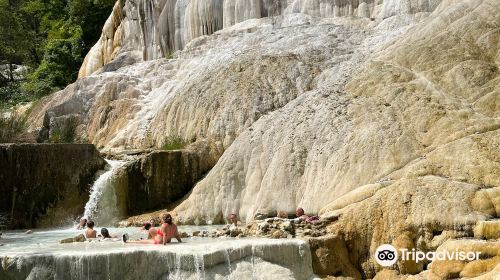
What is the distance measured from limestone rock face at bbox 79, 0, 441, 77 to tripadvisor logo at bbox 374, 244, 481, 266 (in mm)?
12754

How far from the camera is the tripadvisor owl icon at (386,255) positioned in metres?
13.2

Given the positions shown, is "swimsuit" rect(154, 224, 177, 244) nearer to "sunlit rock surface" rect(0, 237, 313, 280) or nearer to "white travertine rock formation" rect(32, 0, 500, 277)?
"sunlit rock surface" rect(0, 237, 313, 280)

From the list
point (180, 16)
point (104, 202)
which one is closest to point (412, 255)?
point (104, 202)

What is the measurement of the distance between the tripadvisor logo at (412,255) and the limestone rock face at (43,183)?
982cm

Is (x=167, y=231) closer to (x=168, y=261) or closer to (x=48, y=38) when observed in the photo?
(x=168, y=261)

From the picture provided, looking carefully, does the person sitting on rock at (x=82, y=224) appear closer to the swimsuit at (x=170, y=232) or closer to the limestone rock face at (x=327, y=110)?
the limestone rock face at (x=327, y=110)

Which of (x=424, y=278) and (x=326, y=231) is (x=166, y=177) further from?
(x=424, y=278)

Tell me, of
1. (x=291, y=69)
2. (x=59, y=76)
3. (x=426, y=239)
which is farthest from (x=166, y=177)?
(x=59, y=76)

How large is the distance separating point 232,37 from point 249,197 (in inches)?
429

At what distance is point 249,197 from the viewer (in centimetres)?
1808

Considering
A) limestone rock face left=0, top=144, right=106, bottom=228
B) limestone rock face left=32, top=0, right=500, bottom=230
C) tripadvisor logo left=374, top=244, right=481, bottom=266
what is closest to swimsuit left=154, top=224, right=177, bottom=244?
limestone rock face left=32, top=0, right=500, bottom=230

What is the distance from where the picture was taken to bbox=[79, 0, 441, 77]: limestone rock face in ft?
84.0

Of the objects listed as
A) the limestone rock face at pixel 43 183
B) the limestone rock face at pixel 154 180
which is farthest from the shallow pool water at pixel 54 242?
the limestone rock face at pixel 154 180

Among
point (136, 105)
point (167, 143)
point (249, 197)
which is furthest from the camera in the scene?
point (136, 105)
